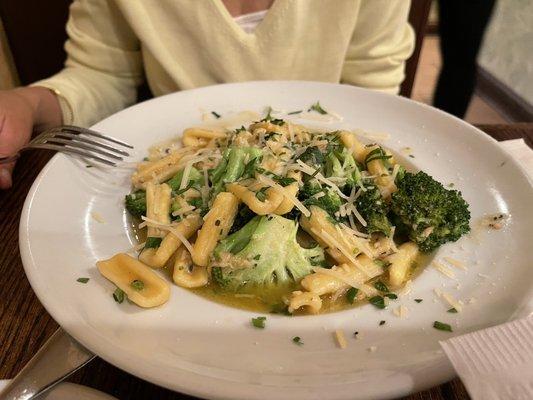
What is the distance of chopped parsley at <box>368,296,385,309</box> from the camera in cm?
83

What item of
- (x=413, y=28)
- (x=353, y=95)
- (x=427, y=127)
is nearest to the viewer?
(x=427, y=127)

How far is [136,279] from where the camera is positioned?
85 centimetres

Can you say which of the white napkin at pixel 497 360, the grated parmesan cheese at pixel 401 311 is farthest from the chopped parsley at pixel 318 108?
the white napkin at pixel 497 360

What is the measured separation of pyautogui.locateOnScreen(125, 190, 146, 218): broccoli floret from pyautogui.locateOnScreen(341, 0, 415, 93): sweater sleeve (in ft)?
3.55

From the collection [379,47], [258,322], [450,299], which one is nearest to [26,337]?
[258,322]

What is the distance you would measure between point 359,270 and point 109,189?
61 cm

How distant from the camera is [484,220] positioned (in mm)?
1012

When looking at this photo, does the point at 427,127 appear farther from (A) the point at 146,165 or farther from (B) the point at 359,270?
(A) the point at 146,165

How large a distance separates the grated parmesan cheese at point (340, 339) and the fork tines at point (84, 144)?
71 cm

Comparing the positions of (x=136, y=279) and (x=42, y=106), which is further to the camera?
(x=42, y=106)

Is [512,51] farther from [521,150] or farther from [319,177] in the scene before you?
[319,177]

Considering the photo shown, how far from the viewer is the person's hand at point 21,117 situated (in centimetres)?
124

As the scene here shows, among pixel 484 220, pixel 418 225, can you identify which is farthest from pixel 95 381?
pixel 484 220

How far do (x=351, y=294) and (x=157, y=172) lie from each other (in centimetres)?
56
